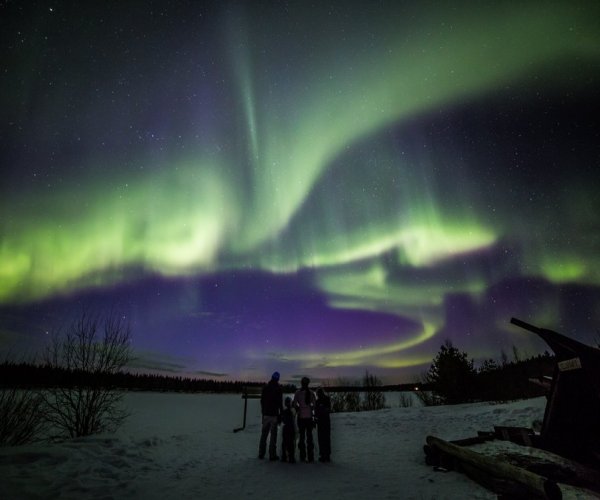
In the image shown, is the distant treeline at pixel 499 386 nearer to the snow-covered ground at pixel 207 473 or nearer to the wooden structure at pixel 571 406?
the snow-covered ground at pixel 207 473

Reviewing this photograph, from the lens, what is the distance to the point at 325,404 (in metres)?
10.3

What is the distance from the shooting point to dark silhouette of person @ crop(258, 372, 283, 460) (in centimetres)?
990

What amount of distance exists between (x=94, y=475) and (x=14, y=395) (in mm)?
6325

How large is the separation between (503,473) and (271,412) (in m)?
6.32

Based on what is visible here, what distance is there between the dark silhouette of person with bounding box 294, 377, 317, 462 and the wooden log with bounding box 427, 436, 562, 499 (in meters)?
3.67

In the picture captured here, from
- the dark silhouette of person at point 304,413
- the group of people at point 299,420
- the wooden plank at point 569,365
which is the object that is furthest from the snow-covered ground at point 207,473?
the wooden plank at point 569,365

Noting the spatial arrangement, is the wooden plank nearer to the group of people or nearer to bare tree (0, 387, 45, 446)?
the group of people

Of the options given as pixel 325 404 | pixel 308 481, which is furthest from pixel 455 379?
pixel 308 481

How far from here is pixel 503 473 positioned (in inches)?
238

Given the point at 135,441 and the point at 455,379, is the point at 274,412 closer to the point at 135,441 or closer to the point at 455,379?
the point at 135,441

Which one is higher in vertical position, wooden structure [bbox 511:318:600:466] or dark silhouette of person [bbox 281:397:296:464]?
wooden structure [bbox 511:318:600:466]

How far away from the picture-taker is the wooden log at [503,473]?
4941 mm

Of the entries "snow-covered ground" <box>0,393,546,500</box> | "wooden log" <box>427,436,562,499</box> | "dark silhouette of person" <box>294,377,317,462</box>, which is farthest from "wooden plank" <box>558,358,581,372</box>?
"dark silhouette of person" <box>294,377,317,462</box>

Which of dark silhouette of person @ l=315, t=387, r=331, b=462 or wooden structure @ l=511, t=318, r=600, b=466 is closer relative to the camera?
wooden structure @ l=511, t=318, r=600, b=466
